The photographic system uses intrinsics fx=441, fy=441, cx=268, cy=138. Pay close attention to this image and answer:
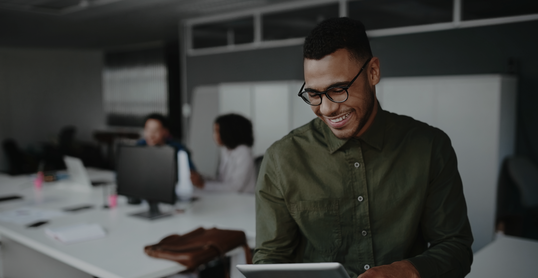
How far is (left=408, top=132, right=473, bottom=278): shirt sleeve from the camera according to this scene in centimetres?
132

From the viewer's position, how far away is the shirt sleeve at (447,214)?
4.32ft

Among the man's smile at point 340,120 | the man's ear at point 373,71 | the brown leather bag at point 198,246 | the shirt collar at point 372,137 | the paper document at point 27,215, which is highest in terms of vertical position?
the man's ear at point 373,71

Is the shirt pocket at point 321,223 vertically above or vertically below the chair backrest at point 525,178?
above

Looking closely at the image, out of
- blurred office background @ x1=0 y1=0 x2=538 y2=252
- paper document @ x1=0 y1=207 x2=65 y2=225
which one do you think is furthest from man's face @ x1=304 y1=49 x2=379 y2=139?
blurred office background @ x1=0 y1=0 x2=538 y2=252

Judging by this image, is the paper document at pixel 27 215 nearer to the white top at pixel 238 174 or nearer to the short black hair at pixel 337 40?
the white top at pixel 238 174

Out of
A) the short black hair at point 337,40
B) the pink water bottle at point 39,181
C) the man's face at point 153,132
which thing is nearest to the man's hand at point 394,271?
the short black hair at point 337,40

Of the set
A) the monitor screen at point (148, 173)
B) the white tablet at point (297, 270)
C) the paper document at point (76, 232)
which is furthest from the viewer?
the monitor screen at point (148, 173)

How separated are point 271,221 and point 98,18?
6.62 metres

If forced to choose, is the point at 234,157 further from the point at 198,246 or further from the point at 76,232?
the point at 198,246

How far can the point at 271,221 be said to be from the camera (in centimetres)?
141

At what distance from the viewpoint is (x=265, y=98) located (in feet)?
19.9

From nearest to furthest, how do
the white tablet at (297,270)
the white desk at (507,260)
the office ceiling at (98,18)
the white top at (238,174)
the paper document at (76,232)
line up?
1. the white tablet at (297,270)
2. the white desk at (507,260)
3. the paper document at (76,232)
4. the white top at (238,174)
5. the office ceiling at (98,18)

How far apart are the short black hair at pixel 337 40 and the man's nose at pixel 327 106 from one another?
12 centimetres

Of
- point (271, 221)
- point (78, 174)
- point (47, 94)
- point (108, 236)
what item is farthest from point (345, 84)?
point (47, 94)
